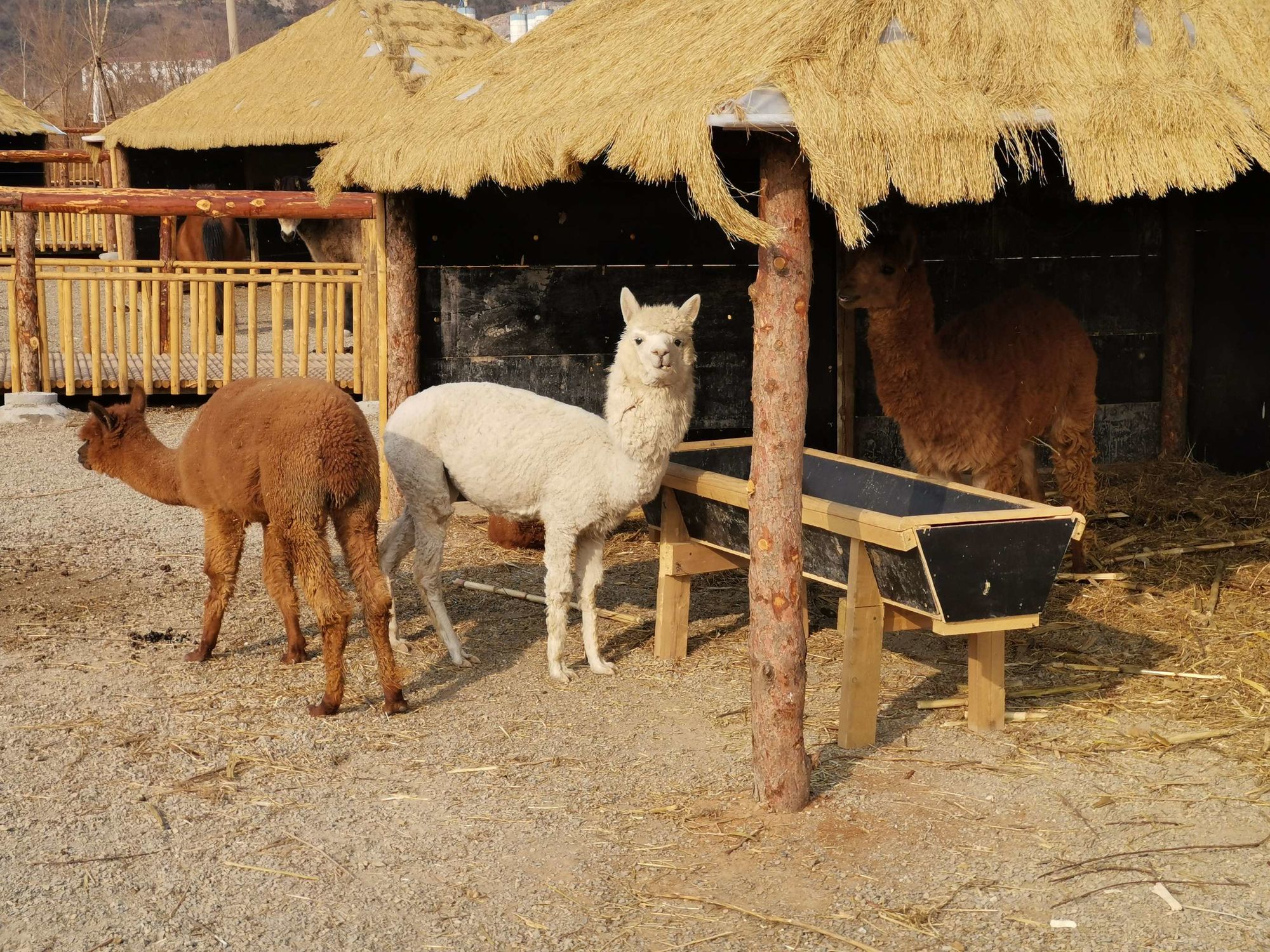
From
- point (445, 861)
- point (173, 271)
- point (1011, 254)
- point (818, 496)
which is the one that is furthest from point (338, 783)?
point (173, 271)

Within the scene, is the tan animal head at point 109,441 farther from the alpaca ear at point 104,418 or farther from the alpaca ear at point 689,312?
the alpaca ear at point 689,312

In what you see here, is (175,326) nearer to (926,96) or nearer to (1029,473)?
(1029,473)

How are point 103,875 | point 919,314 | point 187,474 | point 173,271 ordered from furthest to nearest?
point 173,271
point 919,314
point 187,474
point 103,875

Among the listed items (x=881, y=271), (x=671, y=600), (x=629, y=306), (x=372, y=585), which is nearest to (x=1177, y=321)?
(x=881, y=271)

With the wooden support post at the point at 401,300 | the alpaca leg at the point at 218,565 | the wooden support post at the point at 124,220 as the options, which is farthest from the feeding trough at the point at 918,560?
the wooden support post at the point at 124,220

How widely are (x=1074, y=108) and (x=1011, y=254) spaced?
4.26 metres

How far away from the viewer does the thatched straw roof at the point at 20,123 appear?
71.5ft

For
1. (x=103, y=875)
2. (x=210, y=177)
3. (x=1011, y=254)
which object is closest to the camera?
(x=103, y=875)

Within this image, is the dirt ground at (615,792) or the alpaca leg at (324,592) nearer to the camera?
the dirt ground at (615,792)

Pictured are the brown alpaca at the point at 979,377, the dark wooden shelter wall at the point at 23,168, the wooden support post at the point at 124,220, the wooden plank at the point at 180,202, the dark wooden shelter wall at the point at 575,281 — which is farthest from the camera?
the dark wooden shelter wall at the point at 23,168

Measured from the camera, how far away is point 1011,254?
8.83m

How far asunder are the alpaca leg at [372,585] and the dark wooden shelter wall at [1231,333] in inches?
244

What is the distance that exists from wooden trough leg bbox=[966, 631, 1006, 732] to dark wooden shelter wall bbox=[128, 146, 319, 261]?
45.3ft

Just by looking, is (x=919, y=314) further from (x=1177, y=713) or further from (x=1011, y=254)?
(x=1011, y=254)
